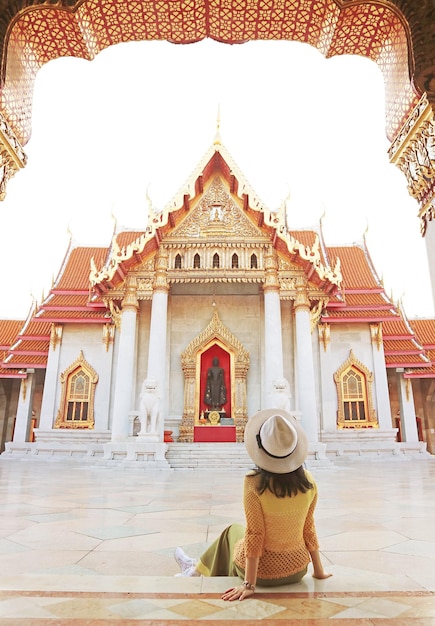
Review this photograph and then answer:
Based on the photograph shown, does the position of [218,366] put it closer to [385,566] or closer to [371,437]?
Answer: [371,437]

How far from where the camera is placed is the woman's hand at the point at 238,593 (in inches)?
64.7

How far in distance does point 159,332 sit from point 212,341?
212cm

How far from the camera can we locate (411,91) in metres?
3.47

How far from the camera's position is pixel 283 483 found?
1.79 metres

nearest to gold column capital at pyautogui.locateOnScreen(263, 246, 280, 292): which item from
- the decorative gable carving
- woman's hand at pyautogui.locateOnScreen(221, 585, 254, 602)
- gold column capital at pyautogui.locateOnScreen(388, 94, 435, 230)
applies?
the decorative gable carving

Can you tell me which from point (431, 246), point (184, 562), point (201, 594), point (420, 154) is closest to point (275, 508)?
point (201, 594)

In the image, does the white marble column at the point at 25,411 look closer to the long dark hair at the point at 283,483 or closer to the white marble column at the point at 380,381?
the white marble column at the point at 380,381

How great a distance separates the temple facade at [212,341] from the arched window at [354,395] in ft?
0.09

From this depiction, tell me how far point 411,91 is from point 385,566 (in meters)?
3.13

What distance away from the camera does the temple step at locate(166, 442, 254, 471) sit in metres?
9.48

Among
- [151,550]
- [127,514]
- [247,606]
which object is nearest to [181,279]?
[127,514]

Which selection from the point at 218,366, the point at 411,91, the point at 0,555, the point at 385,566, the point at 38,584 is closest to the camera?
the point at 38,584

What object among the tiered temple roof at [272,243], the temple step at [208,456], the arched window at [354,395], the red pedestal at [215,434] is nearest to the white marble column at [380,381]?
the arched window at [354,395]

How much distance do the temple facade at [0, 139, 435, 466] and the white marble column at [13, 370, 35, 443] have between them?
0.04m
